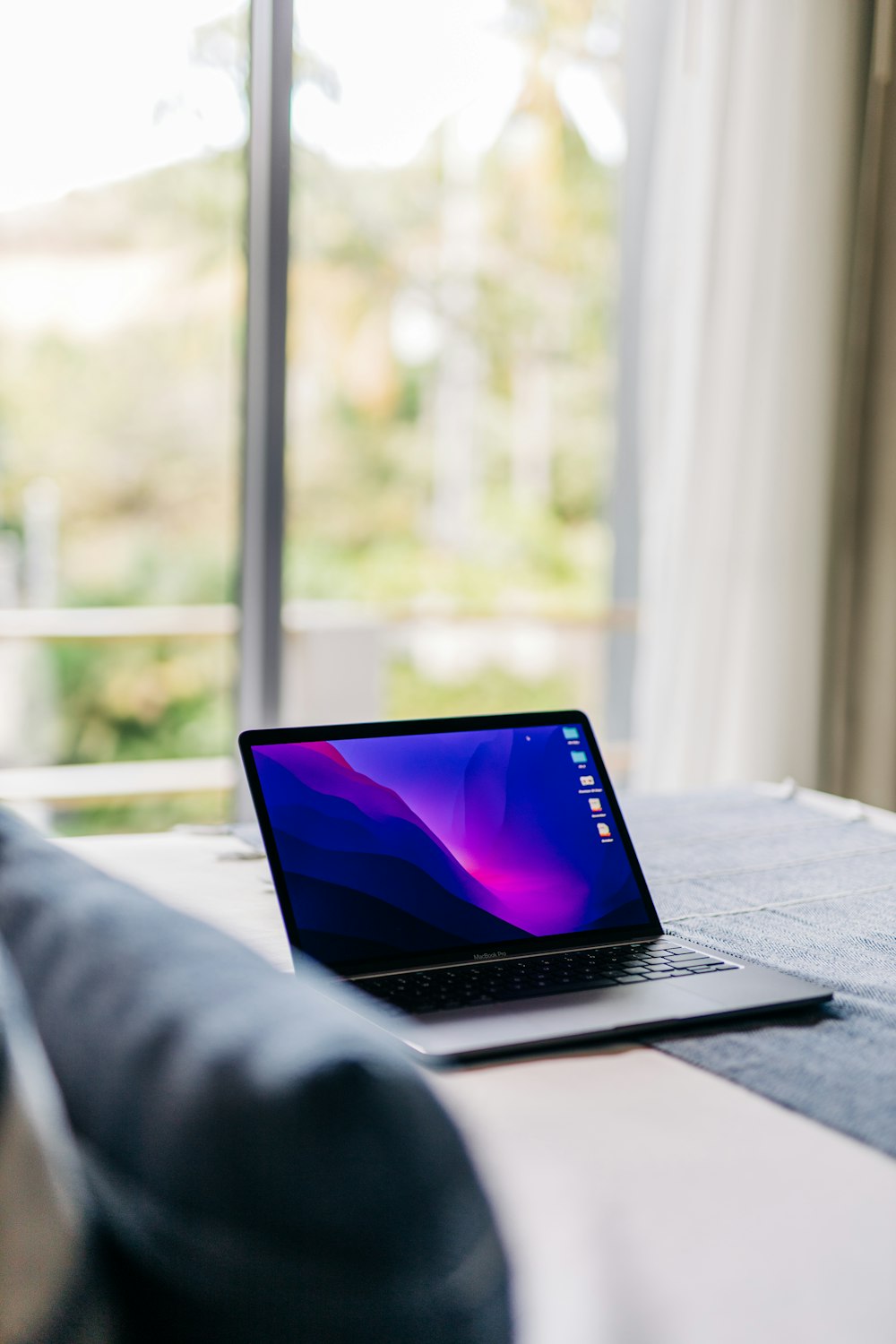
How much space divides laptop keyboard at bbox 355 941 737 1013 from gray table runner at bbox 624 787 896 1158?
8cm

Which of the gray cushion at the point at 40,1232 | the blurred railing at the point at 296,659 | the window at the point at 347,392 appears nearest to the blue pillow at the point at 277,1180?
the gray cushion at the point at 40,1232

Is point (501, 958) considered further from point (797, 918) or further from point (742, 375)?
point (742, 375)

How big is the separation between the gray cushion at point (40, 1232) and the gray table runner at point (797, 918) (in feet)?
1.62

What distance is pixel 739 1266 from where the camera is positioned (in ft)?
2.43

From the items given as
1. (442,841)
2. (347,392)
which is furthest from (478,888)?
(347,392)

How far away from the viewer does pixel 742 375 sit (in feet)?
10.4

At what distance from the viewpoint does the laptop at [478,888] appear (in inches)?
39.9

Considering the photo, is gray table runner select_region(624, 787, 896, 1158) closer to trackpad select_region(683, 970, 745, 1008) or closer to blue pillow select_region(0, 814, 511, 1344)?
trackpad select_region(683, 970, 745, 1008)

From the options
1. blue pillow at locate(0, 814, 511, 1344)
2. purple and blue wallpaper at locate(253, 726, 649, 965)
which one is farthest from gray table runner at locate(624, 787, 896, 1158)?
blue pillow at locate(0, 814, 511, 1344)

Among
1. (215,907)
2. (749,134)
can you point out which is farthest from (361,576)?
(215,907)

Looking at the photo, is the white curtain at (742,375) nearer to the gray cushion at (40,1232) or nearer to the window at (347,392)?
the window at (347,392)

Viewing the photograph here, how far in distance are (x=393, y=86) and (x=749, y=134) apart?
A: 2379 mm

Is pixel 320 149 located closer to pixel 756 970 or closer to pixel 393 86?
pixel 393 86

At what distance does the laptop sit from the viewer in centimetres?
101
